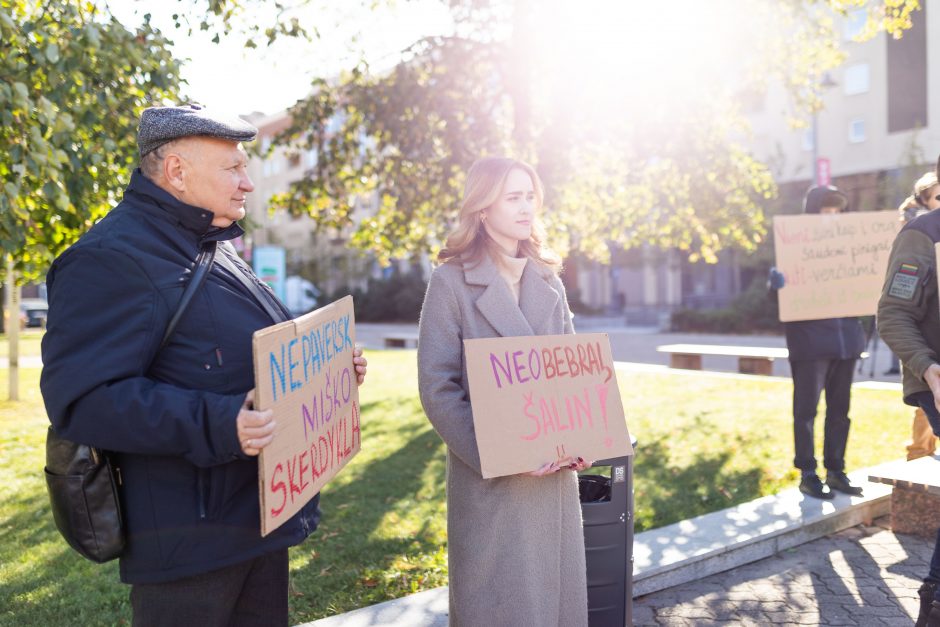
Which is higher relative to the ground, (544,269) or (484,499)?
(544,269)

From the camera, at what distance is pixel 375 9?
34.4 feet

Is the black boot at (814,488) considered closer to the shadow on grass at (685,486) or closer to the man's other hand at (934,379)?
the shadow on grass at (685,486)

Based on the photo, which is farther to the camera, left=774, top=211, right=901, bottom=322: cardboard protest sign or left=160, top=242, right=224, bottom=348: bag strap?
left=774, top=211, right=901, bottom=322: cardboard protest sign

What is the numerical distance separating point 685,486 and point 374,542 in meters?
2.58

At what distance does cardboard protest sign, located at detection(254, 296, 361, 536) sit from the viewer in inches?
78.6

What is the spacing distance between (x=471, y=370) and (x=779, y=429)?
6.69 m

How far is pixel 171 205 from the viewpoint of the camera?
6.89 feet

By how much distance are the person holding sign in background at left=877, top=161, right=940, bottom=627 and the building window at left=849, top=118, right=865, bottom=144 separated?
3306 cm

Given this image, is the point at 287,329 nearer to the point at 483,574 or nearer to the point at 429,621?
the point at 483,574

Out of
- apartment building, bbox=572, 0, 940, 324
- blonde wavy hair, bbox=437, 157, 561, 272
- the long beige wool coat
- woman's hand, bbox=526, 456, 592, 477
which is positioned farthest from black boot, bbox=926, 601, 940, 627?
apartment building, bbox=572, 0, 940, 324

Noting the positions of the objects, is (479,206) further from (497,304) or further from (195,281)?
(195,281)

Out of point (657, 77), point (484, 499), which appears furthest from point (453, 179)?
point (484, 499)

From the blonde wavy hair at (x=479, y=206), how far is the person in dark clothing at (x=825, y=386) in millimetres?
3256

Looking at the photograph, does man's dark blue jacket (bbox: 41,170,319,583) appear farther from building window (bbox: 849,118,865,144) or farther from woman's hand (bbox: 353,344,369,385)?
building window (bbox: 849,118,865,144)
